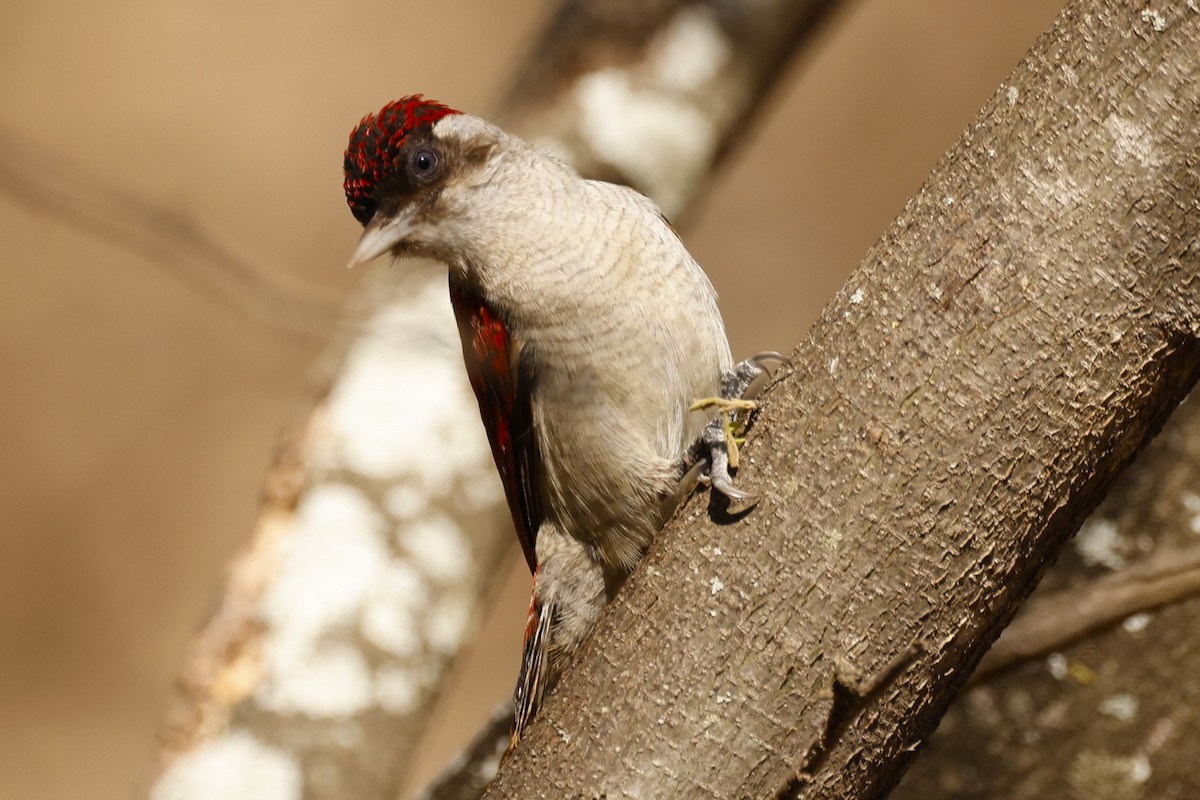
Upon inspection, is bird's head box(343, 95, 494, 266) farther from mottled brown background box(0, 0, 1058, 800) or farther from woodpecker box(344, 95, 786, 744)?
mottled brown background box(0, 0, 1058, 800)

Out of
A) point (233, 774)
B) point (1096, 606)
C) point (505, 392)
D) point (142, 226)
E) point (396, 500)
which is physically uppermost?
point (1096, 606)

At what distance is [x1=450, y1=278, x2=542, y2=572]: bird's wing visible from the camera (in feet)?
9.21

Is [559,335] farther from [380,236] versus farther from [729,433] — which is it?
[729,433]

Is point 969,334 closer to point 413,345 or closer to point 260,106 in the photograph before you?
point 413,345

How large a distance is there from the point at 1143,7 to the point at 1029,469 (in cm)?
68

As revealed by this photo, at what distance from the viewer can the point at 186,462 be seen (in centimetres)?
805

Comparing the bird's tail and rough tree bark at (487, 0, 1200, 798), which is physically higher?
rough tree bark at (487, 0, 1200, 798)

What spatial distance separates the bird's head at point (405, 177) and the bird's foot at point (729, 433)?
32.8 inches

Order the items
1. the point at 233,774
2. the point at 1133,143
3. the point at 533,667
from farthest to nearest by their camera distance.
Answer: the point at 233,774 → the point at 533,667 → the point at 1133,143

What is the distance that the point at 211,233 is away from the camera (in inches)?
295

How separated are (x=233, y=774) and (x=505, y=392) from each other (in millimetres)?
1388

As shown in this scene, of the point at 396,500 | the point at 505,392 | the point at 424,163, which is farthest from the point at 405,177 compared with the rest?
the point at 396,500

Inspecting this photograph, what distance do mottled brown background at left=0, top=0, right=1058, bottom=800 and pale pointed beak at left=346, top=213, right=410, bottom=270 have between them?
4801mm

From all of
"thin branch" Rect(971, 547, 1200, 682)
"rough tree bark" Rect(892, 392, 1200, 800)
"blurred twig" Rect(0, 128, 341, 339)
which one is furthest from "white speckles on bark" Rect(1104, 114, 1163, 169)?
"blurred twig" Rect(0, 128, 341, 339)
